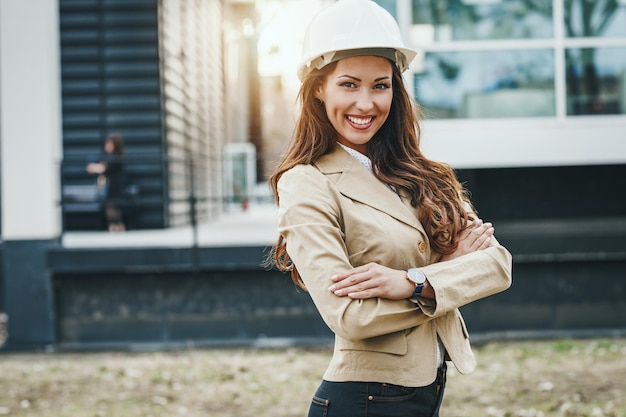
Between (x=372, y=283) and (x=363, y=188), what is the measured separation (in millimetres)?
297

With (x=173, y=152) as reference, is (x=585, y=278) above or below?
below

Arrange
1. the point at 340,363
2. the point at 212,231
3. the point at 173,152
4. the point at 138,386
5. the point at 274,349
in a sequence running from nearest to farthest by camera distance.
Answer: the point at 340,363 → the point at 138,386 → the point at 274,349 → the point at 212,231 → the point at 173,152

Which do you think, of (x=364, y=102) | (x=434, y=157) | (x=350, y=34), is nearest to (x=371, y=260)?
(x=364, y=102)

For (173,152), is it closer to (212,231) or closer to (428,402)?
(212,231)

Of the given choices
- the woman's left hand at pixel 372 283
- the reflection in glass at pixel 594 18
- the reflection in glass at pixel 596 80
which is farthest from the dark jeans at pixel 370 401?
the reflection in glass at pixel 594 18

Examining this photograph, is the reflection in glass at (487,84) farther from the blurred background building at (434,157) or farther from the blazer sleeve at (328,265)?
the blazer sleeve at (328,265)

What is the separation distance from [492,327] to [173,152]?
5.55 meters

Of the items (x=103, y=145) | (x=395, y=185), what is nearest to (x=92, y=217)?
(x=103, y=145)

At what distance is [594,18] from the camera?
786cm

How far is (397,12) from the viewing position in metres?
7.78

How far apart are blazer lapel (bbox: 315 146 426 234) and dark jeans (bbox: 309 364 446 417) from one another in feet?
1.50

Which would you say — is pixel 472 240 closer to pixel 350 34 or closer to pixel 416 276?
pixel 416 276

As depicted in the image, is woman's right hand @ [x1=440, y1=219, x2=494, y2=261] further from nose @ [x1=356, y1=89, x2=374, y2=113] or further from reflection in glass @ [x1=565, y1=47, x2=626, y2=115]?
reflection in glass @ [x1=565, y1=47, x2=626, y2=115]

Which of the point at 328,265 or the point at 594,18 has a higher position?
the point at 594,18
